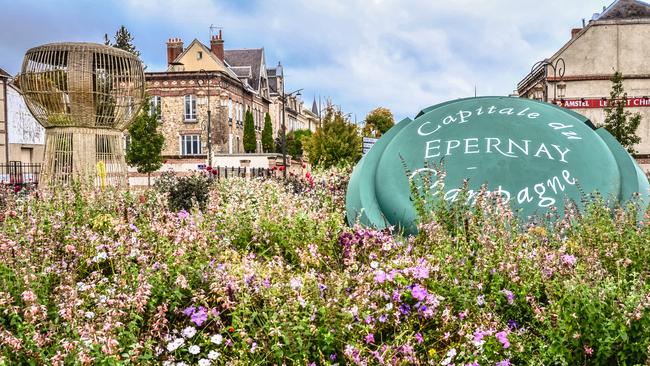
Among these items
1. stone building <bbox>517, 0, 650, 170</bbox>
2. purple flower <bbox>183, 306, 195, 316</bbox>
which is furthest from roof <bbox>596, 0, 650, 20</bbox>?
purple flower <bbox>183, 306, 195, 316</bbox>

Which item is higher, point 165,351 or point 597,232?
point 597,232

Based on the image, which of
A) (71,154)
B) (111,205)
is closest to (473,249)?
(111,205)

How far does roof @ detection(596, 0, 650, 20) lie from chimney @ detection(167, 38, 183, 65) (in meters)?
34.3

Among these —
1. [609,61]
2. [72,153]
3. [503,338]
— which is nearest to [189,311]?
[503,338]

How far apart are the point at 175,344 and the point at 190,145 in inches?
1983

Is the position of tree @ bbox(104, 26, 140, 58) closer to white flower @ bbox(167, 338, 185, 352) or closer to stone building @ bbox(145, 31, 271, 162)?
stone building @ bbox(145, 31, 271, 162)

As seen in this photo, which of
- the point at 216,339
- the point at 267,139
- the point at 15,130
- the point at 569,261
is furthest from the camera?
the point at 267,139

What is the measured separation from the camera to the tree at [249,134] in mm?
57750

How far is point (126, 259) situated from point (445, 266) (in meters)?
2.26

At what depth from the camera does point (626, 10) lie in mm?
45250

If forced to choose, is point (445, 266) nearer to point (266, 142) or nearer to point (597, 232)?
point (597, 232)

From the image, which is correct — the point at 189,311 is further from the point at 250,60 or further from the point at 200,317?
the point at 250,60

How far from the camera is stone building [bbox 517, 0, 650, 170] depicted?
43969 mm

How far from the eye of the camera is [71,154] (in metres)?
16.6
